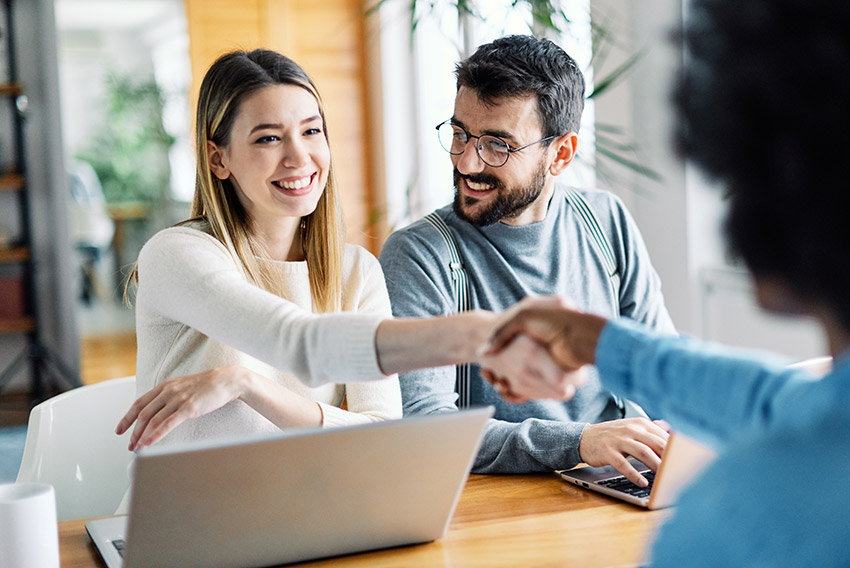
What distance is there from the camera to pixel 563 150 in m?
2.11

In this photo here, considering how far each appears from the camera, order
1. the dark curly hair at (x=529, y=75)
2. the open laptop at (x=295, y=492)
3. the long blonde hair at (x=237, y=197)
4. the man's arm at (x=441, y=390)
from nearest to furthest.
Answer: the open laptop at (x=295, y=492)
the man's arm at (x=441, y=390)
the long blonde hair at (x=237, y=197)
the dark curly hair at (x=529, y=75)

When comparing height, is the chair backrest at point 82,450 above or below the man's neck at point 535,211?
below

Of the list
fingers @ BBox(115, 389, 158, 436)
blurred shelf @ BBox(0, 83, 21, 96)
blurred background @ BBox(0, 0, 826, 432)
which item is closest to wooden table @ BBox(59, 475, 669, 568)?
fingers @ BBox(115, 389, 158, 436)

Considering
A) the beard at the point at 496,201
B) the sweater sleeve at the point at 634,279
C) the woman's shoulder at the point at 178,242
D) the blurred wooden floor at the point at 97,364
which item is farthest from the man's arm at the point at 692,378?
the blurred wooden floor at the point at 97,364

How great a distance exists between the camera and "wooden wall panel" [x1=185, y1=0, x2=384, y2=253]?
5.24 meters

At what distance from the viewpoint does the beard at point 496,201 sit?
1948mm

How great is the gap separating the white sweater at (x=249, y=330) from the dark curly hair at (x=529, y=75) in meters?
0.48

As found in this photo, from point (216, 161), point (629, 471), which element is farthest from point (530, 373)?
point (216, 161)

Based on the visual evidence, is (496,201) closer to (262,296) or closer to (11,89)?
(262,296)

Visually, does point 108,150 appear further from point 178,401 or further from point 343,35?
point 178,401

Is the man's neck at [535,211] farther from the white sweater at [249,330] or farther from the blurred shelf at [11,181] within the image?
the blurred shelf at [11,181]

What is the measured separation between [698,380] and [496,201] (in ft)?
3.91

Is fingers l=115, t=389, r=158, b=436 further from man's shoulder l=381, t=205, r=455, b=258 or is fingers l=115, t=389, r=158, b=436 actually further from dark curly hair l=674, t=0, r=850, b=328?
dark curly hair l=674, t=0, r=850, b=328

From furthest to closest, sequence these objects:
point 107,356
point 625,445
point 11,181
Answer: point 107,356 → point 11,181 → point 625,445
